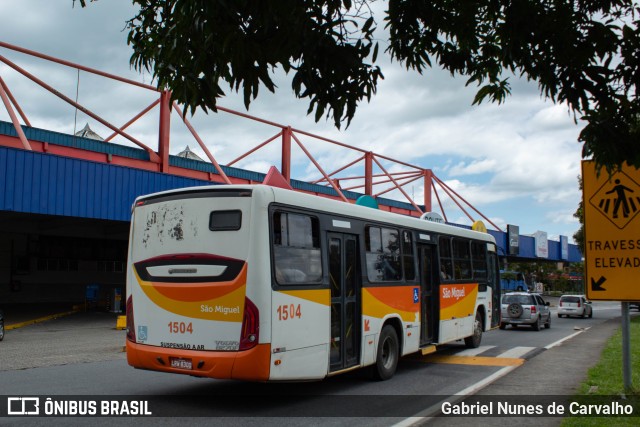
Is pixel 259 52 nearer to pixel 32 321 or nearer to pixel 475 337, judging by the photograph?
pixel 475 337

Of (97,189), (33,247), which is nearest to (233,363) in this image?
(97,189)

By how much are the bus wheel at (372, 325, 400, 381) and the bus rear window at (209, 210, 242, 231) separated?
4.02 meters

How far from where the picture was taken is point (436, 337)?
13164 mm

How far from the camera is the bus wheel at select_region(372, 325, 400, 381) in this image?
10.6 meters

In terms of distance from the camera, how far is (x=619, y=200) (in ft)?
27.4

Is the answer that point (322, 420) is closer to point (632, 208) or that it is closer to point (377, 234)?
point (377, 234)

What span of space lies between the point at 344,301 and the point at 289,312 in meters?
1.68

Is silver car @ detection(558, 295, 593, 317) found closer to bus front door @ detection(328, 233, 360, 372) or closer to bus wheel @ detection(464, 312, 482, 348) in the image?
bus wheel @ detection(464, 312, 482, 348)

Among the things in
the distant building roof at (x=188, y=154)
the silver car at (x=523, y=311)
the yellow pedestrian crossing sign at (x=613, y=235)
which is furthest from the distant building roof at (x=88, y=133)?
the yellow pedestrian crossing sign at (x=613, y=235)

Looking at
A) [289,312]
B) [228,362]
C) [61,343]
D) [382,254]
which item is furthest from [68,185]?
[228,362]

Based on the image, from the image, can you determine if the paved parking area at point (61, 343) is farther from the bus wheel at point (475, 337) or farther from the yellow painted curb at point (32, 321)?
the bus wheel at point (475, 337)

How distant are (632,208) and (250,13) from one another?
6368 mm

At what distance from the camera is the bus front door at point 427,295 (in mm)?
12609

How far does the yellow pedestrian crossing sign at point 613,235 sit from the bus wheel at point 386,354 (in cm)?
376
